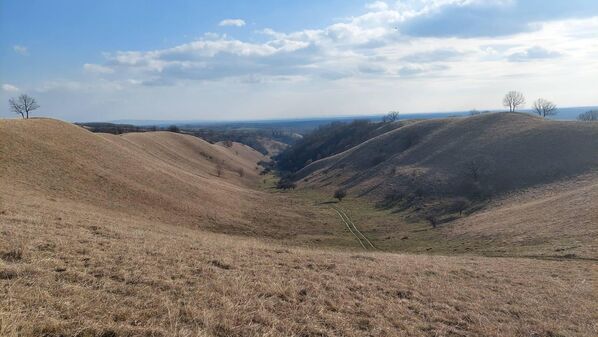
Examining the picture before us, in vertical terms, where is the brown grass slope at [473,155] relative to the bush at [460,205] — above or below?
above

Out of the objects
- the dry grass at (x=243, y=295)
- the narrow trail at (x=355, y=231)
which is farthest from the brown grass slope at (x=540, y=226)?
the dry grass at (x=243, y=295)

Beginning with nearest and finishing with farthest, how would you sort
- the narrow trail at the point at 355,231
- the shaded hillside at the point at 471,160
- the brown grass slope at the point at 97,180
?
the brown grass slope at the point at 97,180
the narrow trail at the point at 355,231
the shaded hillside at the point at 471,160

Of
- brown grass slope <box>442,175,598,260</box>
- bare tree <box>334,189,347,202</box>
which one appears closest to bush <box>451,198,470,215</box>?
brown grass slope <box>442,175,598,260</box>

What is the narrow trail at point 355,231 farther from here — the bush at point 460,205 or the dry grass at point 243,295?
the dry grass at point 243,295

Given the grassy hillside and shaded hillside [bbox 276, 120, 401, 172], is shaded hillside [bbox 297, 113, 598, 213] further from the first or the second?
shaded hillside [bbox 276, 120, 401, 172]

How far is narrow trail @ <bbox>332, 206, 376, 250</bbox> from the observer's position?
42062 mm

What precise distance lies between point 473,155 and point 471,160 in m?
2.63

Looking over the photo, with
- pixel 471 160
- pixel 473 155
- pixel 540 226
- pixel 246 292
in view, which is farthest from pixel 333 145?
pixel 246 292

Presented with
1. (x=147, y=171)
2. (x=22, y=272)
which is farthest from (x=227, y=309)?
(x=147, y=171)

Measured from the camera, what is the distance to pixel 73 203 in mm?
30922

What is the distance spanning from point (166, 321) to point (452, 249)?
32.3 m

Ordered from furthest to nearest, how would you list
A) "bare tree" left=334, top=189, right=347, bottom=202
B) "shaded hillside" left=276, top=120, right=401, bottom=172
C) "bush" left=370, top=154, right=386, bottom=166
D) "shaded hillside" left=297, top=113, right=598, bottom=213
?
"shaded hillside" left=276, top=120, right=401, bottom=172 < "bush" left=370, top=154, right=386, bottom=166 < "bare tree" left=334, top=189, right=347, bottom=202 < "shaded hillside" left=297, top=113, right=598, bottom=213

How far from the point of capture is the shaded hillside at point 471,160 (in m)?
A: 62.1

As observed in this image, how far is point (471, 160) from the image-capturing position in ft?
243
